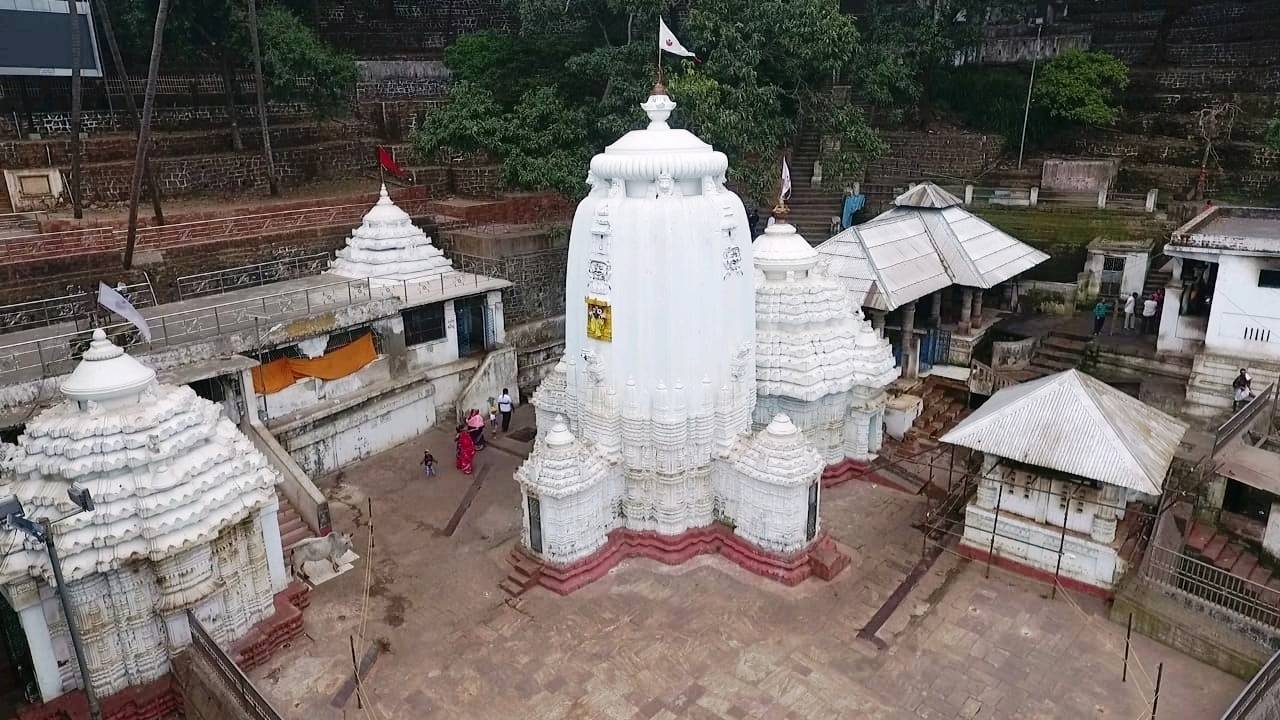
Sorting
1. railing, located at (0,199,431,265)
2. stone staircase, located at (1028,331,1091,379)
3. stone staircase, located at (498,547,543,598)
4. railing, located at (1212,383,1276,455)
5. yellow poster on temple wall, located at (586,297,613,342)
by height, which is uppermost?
railing, located at (0,199,431,265)

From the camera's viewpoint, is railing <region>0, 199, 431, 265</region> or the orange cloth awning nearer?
the orange cloth awning

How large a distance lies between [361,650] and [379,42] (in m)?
37.5

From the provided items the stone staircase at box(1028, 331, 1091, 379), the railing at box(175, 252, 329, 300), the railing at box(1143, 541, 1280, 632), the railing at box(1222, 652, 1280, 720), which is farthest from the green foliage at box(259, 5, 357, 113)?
the railing at box(1222, 652, 1280, 720)

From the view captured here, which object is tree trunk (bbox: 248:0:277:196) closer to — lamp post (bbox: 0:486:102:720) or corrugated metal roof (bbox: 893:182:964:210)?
corrugated metal roof (bbox: 893:182:964:210)

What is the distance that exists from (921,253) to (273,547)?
55.2 ft

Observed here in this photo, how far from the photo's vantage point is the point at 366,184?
1280 inches

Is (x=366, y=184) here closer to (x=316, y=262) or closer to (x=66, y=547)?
(x=316, y=262)


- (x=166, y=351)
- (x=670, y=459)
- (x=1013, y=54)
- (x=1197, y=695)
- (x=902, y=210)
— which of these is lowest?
(x=1197, y=695)

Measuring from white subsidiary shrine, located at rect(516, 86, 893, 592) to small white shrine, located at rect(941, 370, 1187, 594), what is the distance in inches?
109

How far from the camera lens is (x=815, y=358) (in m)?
16.2

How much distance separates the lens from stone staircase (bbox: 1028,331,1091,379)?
2098cm

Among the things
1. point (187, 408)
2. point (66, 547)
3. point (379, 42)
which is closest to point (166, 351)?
point (187, 408)

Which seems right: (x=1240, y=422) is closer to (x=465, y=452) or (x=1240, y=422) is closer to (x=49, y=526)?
(x=465, y=452)

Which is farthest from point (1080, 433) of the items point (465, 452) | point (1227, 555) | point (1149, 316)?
point (465, 452)
